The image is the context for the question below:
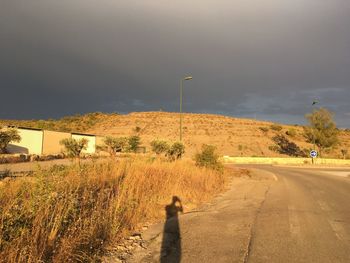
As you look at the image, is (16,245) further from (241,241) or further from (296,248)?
(296,248)

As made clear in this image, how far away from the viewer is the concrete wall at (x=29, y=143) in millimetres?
43169

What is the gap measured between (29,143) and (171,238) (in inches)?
1670

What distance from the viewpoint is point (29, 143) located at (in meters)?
45.1

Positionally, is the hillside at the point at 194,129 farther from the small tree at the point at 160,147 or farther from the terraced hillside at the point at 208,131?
the small tree at the point at 160,147

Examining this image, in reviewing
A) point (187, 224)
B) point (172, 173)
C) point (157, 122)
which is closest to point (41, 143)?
point (172, 173)

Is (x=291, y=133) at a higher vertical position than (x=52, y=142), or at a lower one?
higher

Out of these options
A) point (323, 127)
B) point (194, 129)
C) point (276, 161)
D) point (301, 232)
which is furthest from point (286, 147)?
point (301, 232)

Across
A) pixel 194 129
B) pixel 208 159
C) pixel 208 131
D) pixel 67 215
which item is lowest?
pixel 67 215

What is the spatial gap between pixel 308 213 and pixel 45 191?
7.69m

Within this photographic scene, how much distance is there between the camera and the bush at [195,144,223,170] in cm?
2134

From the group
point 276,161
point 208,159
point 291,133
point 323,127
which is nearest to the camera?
point 208,159

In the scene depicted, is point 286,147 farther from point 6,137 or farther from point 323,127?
point 6,137

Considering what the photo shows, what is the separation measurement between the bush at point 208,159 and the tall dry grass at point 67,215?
1046 centimetres

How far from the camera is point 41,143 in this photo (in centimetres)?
4622
